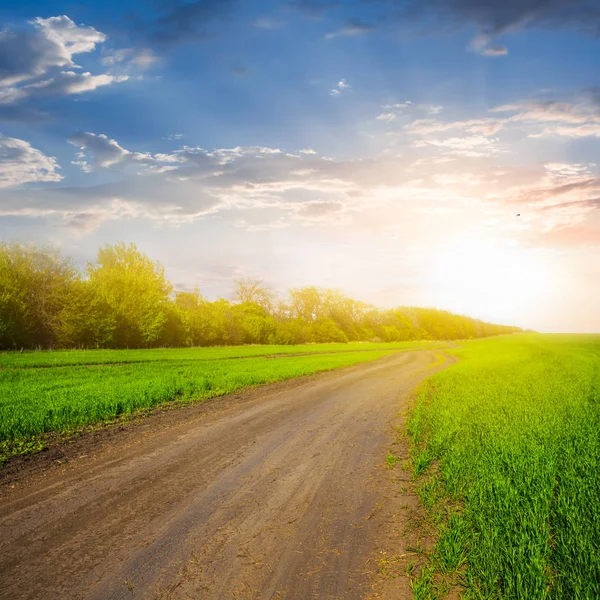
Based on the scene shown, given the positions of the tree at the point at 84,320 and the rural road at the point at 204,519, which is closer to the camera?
the rural road at the point at 204,519

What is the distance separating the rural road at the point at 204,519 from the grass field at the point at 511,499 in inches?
33.9

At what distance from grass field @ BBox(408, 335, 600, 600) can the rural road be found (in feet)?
2.83

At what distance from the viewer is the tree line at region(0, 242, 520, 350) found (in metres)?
47.0

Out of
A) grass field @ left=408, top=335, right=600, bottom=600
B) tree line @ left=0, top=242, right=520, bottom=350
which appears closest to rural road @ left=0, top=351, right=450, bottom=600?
grass field @ left=408, top=335, right=600, bottom=600

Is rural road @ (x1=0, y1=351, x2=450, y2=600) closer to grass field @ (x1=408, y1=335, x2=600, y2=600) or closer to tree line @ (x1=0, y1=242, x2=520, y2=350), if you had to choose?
grass field @ (x1=408, y1=335, x2=600, y2=600)

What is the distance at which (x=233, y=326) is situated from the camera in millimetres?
78375

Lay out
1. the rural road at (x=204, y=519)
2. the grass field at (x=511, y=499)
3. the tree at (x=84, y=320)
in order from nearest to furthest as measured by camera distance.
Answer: the grass field at (x=511, y=499)
the rural road at (x=204, y=519)
the tree at (x=84, y=320)

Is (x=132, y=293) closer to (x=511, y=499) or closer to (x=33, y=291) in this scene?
(x=33, y=291)

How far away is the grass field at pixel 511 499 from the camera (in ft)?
13.9

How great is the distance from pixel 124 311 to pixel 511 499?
56.5m

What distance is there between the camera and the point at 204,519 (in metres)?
5.78

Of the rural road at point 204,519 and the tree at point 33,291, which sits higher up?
the tree at point 33,291

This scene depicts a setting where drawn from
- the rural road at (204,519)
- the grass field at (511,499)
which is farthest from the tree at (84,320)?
the grass field at (511,499)

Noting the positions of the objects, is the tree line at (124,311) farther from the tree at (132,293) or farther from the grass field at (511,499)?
the grass field at (511,499)
